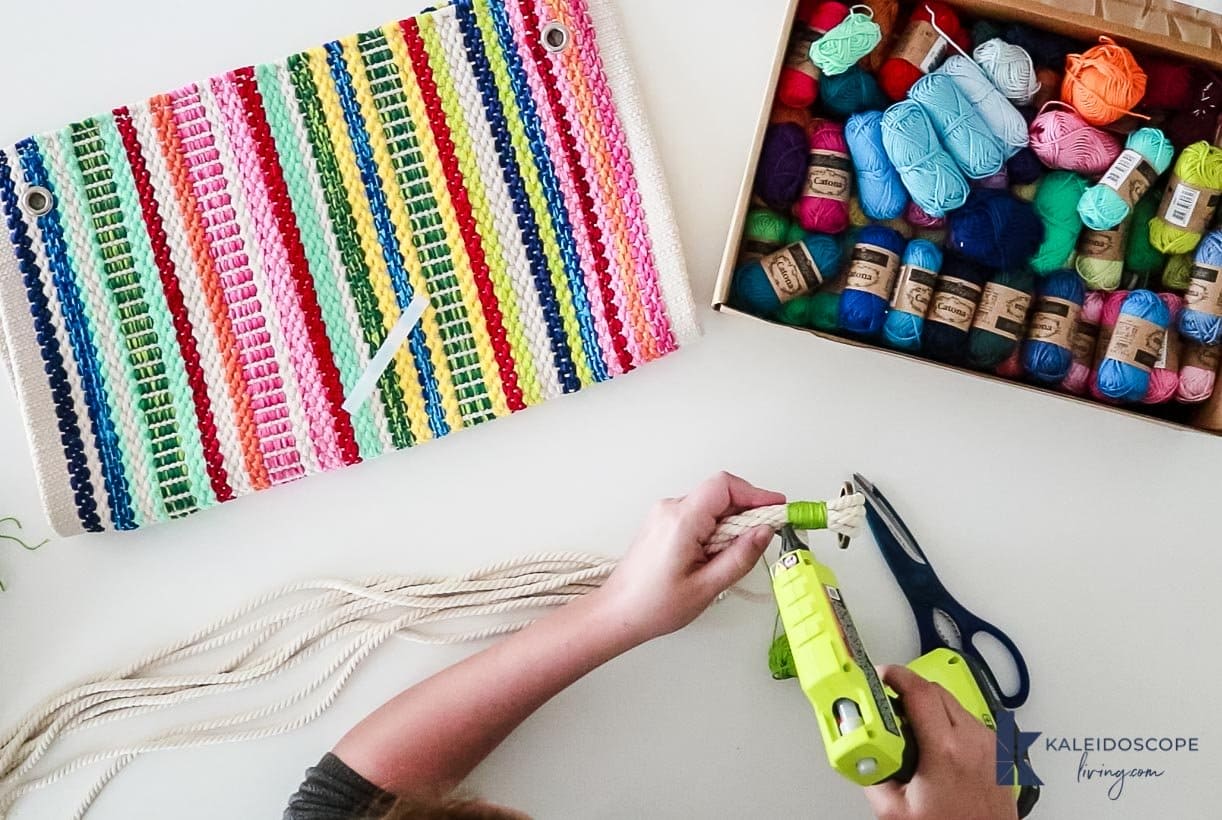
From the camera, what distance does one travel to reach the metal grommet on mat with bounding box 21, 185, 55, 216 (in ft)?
3.03

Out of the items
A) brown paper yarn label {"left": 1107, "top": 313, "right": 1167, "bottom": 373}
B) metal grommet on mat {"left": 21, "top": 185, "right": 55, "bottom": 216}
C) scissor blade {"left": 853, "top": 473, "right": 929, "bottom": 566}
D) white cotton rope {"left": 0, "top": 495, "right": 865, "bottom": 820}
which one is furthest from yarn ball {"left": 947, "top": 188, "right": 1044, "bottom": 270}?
metal grommet on mat {"left": 21, "top": 185, "right": 55, "bottom": 216}

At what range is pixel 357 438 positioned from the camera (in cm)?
94

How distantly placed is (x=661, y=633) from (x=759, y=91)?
1.70ft

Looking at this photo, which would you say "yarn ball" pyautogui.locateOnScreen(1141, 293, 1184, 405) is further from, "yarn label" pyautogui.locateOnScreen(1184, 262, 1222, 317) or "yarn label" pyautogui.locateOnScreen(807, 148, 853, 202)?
"yarn label" pyautogui.locateOnScreen(807, 148, 853, 202)

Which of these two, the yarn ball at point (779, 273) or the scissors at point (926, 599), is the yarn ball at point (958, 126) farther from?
the scissors at point (926, 599)

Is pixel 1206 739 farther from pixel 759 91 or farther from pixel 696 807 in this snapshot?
pixel 759 91

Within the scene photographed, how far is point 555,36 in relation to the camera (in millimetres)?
950

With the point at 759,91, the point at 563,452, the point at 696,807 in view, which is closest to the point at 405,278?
the point at 563,452

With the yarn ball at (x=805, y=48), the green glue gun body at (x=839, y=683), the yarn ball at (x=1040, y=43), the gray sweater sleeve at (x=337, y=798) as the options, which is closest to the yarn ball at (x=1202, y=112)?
the yarn ball at (x=1040, y=43)

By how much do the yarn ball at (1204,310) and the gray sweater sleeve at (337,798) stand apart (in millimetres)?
791

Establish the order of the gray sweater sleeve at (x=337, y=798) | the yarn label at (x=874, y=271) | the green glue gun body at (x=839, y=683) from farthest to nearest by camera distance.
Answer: the yarn label at (x=874, y=271) → the gray sweater sleeve at (x=337, y=798) → the green glue gun body at (x=839, y=683)

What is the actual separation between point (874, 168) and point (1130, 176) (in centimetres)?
22

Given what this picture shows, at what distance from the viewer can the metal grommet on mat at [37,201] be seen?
0.92 metres

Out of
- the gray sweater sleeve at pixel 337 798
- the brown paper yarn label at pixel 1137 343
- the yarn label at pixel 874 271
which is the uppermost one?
the yarn label at pixel 874 271
